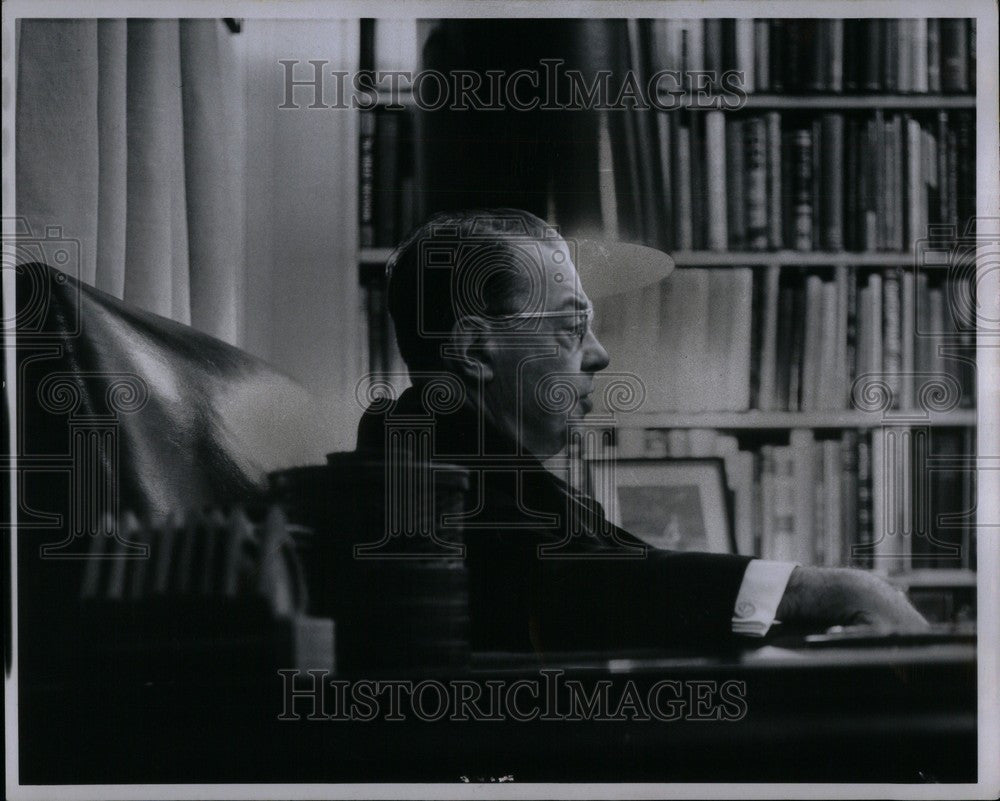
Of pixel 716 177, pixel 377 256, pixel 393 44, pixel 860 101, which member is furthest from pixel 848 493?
pixel 393 44

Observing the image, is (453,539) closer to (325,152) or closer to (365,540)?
(365,540)

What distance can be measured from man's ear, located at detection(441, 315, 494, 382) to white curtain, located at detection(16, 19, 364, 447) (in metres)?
0.23

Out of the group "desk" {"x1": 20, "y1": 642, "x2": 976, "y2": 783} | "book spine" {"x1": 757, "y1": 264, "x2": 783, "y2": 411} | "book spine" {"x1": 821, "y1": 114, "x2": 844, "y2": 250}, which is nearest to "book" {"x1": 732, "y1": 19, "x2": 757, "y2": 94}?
"book spine" {"x1": 821, "y1": 114, "x2": 844, "y2": 250}

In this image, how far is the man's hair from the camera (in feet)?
6.79

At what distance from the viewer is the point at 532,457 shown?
2076 mm

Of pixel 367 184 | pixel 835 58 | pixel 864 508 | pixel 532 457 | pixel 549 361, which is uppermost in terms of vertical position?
pixel 835 58

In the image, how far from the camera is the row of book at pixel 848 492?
6.85ft

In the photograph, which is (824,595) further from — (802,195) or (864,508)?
(802,195)

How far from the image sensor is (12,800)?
213cm

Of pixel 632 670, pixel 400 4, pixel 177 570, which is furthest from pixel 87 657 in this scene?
pixel 400 4

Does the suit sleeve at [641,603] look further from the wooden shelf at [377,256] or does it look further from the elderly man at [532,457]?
the wooden shelf at [377,256]

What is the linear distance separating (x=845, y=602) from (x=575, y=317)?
97cm

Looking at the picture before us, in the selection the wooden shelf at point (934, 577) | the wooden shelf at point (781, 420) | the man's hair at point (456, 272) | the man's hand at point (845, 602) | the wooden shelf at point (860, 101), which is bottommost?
the man's hand at point (845, 602)

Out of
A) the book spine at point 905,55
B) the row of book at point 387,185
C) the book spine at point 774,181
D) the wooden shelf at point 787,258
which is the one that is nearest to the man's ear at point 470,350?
the row of book at point 387,185
